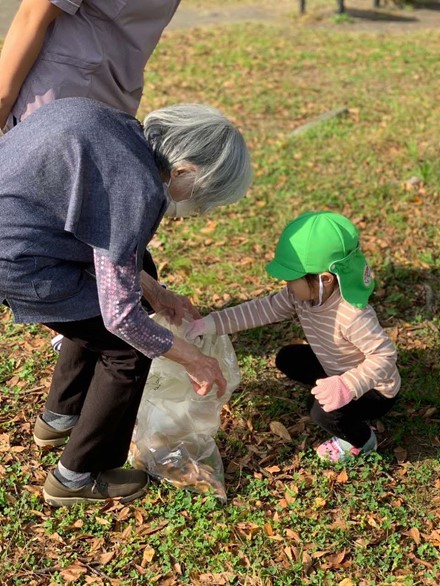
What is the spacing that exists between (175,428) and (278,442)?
0.53 meters

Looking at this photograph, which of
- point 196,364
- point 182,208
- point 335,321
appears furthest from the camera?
point 335,321

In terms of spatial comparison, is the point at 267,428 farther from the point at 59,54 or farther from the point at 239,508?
the point at 59,54

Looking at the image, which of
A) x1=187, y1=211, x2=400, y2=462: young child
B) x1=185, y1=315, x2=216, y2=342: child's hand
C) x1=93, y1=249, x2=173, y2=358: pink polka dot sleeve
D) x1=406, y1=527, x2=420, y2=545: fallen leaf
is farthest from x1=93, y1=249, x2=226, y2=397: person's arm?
x1=406, y1=527, x2=420, y2=545: fallen leaf

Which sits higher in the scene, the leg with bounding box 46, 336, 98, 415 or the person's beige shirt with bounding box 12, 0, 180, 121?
the person's beige shirt with bounding box 12, 0, 180, 121

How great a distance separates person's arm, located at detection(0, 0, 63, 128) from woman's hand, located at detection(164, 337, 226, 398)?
116 cm

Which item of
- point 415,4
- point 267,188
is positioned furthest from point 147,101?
point 415,4

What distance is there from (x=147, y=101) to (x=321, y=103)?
175cm

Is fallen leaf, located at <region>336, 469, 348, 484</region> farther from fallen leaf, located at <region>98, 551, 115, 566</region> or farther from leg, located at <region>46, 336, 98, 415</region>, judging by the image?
leg, located at <region>46, 336, 98, 415</region>

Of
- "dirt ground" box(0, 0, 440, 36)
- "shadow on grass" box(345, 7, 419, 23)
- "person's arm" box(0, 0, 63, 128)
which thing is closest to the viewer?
"person's arm" box(0, 0, 63, 128)

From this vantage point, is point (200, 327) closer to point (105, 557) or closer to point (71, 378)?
point (71, 378)

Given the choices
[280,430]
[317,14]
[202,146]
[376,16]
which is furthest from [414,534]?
[376,16]

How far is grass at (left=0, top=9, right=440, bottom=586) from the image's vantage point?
9.45ft

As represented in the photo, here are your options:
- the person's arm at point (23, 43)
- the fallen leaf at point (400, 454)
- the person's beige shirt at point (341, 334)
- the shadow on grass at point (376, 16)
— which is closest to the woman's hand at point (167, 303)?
the person's beige shirt at point (341, 334)

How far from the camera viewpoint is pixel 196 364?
2775 mm
